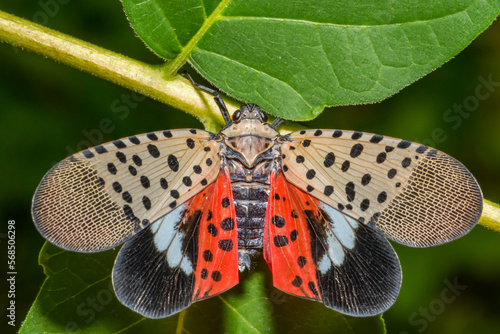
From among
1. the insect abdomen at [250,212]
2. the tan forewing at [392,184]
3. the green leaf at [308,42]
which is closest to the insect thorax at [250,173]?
the insect abdomen at [250,212]

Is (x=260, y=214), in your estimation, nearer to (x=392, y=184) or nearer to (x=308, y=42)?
(x=392, y=184)

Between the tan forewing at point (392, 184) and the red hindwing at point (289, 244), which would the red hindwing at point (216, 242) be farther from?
the tan forewing at point (392, 184)

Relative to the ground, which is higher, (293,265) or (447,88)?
(447,88)

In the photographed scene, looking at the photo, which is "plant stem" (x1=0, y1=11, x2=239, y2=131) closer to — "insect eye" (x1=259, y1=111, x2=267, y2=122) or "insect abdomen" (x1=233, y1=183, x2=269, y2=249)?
"insect eye" (x1=259, y1=111, x2=267, y2=122)

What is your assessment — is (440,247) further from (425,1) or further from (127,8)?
(127,8)

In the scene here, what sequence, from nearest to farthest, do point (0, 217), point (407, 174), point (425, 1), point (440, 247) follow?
point (425, 1), point (407, 174), point (0, 217), point (440, 247)

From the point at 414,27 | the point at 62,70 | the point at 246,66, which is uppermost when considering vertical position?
the point at 414,27

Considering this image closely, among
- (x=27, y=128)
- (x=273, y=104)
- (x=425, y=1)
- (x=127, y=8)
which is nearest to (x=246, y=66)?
(x=273, y=104)
